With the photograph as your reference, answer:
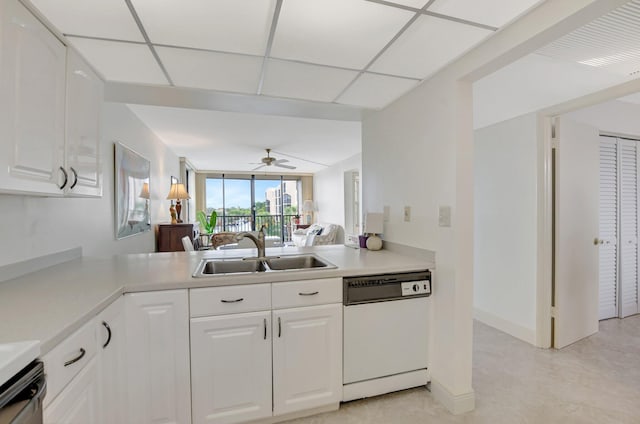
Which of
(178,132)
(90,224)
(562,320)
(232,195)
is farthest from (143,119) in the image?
(232,195)

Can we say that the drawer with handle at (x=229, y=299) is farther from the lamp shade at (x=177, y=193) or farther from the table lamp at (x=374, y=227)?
the lamp shade at (x=177, y=193)

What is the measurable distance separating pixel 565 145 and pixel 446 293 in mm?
1899

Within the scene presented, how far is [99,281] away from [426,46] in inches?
83.3

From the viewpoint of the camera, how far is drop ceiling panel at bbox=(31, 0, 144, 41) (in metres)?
1.25

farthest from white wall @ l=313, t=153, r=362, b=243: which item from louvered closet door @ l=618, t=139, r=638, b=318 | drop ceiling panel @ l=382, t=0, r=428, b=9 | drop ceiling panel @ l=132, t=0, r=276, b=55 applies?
drop ceiling panel @ l=382, t=0, r=428, b=9

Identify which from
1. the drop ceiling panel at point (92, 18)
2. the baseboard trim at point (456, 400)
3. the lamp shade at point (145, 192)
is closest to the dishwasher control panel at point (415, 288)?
the baseboard trim at point (456, 400)

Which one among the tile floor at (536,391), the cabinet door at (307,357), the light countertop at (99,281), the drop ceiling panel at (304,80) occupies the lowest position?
the tile floor at (536,391)

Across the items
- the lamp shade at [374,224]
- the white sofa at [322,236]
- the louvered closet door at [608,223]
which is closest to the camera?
the lamp shade at [374,224]

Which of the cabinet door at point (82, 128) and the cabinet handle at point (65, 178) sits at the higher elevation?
the cabinet door at point (82, 128)

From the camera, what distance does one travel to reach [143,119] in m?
3.53

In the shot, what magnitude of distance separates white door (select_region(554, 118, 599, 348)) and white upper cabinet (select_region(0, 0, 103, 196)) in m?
3.51

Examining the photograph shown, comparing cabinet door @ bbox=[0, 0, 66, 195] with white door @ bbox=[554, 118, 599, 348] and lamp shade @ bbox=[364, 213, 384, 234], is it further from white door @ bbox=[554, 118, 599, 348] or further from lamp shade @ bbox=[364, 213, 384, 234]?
white door @ bbox=[554, 118, 599, 348]

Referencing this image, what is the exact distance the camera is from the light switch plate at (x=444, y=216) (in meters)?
→ 1.82

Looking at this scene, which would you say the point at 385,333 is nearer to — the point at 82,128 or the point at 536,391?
the point at 536,391
